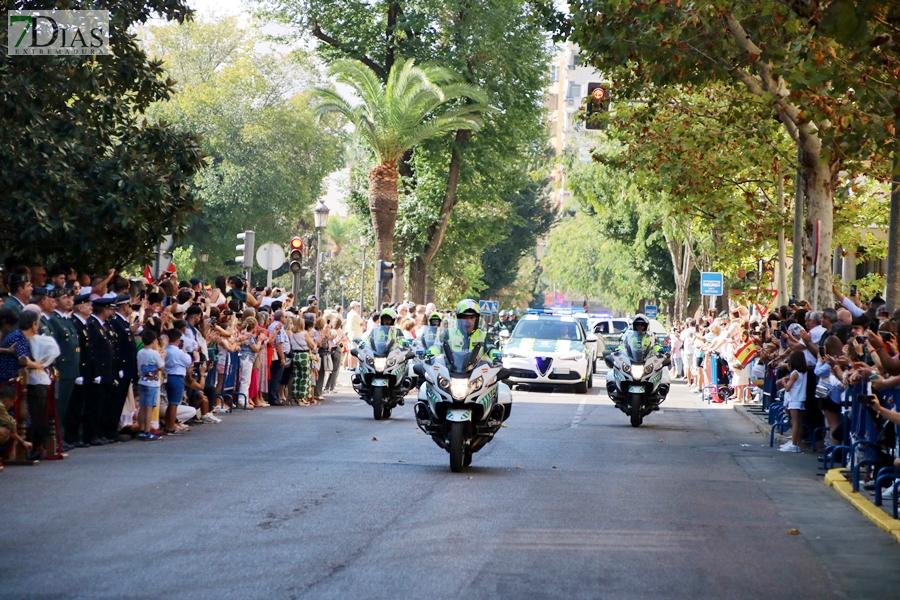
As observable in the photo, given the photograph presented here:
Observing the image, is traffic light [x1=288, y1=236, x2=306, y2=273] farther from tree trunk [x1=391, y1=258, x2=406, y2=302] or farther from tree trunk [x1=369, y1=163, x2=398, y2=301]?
tree trunk [x1=391, y1=258, x2=406, y2=302]

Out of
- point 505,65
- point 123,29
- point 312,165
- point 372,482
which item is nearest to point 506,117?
point 505,65

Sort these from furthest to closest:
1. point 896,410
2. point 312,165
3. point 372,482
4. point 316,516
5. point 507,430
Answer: point 312,165
point 507,430
point 372,482
point 896,410
point 316,516

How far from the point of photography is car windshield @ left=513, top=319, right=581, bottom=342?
3109cm

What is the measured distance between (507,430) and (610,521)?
29.1 feet

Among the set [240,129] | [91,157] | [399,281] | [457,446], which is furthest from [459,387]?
[240,129]

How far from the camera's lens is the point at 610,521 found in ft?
34.6

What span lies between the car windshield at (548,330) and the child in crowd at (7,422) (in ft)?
61.2

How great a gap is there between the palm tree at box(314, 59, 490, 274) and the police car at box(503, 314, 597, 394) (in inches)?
338

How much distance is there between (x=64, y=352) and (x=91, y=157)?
644 cm

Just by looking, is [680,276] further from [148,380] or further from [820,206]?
[148,380]

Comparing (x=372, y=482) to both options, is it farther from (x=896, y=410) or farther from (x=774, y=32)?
(x=774, y=32)

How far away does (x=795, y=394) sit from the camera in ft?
54.6

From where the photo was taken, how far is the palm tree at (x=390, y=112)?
3697cm

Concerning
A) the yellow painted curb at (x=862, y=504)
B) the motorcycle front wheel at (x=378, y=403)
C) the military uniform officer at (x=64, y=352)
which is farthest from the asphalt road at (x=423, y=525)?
the motorcycle front wheel at (x=378, y=403)
